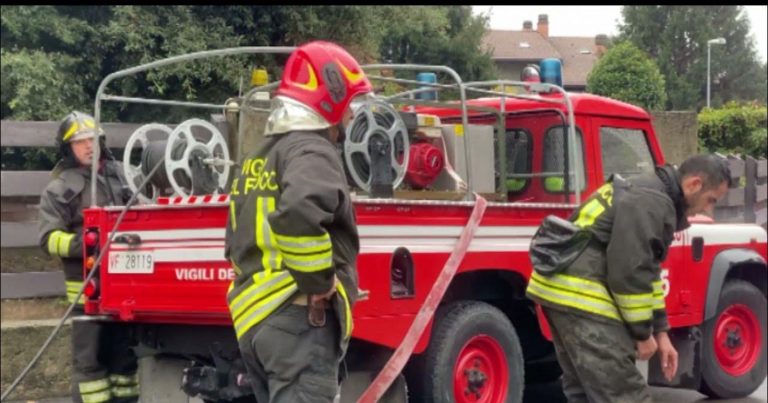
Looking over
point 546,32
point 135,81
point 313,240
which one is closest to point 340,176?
point 313,240

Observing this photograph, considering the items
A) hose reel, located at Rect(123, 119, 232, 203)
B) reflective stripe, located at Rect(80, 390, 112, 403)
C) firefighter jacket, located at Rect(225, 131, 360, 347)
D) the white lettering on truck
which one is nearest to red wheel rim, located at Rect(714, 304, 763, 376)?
hose reel, located at Rect(123, 119, 232, 203)

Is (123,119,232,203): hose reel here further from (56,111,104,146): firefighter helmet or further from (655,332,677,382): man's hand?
(655,332,677,382): man's hand

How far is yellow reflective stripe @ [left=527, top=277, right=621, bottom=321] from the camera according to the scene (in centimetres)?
533

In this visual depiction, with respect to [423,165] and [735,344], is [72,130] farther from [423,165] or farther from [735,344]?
[735,344]

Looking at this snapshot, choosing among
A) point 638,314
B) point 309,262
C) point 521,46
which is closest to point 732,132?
point 521,46

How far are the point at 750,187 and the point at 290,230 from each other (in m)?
8.65

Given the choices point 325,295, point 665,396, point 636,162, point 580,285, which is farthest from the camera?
point 665,396

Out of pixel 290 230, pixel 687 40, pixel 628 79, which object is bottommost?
pixel 290 230

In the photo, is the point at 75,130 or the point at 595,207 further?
the point at 75,130

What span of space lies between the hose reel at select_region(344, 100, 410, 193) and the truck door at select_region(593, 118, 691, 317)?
1.90 metres

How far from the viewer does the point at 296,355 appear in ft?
14.5

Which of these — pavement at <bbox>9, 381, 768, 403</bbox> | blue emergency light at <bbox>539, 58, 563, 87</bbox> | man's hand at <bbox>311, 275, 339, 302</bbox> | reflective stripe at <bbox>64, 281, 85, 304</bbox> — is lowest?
pavement at <bbox>9, 381, 768, 403</bbox>

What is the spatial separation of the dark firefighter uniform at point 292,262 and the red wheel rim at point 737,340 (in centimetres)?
482

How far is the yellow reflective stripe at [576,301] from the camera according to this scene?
533cm
